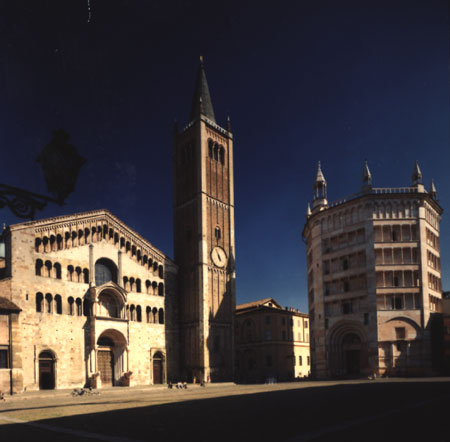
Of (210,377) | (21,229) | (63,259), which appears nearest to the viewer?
(21,229)

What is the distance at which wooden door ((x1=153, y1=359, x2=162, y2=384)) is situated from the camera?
48188 mm

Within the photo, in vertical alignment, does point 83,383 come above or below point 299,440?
below

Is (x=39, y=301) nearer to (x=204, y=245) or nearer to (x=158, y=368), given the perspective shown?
(x=158, y=368)

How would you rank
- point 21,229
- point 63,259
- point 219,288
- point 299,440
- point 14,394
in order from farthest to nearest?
point 219,288, point 63,259, point 21,229, point 14,394, point 299,440

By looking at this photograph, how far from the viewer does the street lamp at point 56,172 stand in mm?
4750

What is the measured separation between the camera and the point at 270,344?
7019 centimetres

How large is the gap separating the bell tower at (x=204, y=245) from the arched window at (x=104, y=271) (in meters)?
9.52

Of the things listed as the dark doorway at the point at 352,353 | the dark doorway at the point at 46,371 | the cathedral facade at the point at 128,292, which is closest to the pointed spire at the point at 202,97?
the cathedral facade at the point at 128,292

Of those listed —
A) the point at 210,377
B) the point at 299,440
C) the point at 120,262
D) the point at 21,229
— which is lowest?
the point at 210,377

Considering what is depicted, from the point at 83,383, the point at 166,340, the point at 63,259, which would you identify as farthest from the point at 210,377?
the point at 63,259

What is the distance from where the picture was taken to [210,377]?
162 ft

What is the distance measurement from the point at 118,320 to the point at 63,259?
325 inches

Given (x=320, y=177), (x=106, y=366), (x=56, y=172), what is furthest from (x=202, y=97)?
(x=56, y=172)

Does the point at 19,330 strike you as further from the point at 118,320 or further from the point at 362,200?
the point at 362,200
